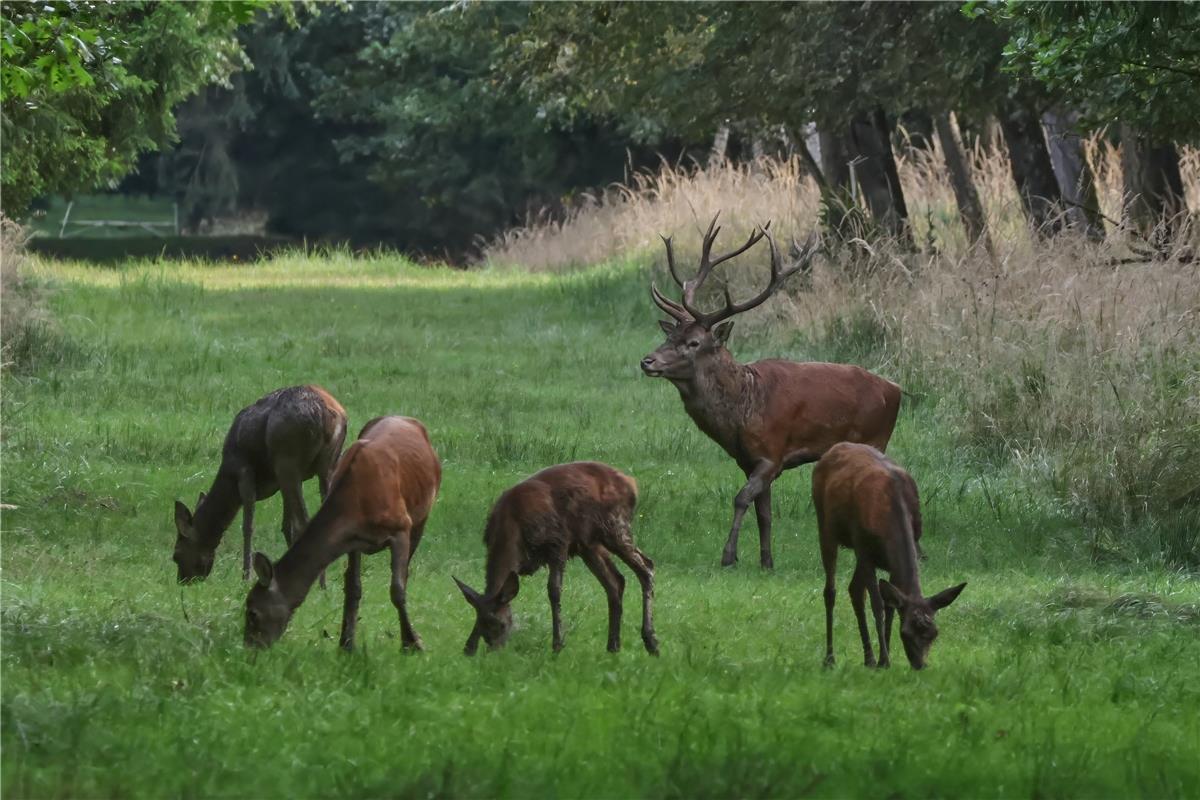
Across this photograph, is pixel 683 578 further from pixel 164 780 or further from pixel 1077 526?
pixel 164 780

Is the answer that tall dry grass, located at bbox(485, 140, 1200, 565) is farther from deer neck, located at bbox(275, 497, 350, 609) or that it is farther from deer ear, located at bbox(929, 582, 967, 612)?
deer neck, located at bbox(275, 497, 350, 609)

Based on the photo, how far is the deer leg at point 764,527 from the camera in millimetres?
13133

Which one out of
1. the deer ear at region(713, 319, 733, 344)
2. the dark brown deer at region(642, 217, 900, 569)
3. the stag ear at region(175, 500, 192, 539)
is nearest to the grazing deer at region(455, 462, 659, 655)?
the stag ear at region(175, 500, 192, 539)

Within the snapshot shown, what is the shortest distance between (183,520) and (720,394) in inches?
154

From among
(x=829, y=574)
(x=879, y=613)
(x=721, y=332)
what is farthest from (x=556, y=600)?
(x=721, y=332)

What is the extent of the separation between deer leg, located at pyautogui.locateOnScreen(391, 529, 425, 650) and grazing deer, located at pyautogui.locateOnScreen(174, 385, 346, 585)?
2.14 m

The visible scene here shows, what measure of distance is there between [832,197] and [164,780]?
59.9 feet

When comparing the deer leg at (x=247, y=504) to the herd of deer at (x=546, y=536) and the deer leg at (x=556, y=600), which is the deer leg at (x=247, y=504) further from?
the deer leg at (x=556, y=600)

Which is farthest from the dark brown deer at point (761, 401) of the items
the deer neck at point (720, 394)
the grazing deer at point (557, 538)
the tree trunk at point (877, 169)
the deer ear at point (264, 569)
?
the tree trunk at point (877, 169)

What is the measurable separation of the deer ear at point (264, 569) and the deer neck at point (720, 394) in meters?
5.04

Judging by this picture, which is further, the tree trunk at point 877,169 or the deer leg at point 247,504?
the tree trunk at point 877,169

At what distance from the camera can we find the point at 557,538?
9.75 metres

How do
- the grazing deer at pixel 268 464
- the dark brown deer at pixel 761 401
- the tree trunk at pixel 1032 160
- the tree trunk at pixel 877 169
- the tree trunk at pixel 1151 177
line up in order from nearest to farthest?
the grazing deer at pixel 268 464, the dark brown deer at pixel 761 401, the tree trunk at pixel 1151 177, the tree trunk at pixel 1032 160, the tree trunk at pixel 877 169

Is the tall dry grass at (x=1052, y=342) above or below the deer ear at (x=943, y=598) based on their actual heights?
below
